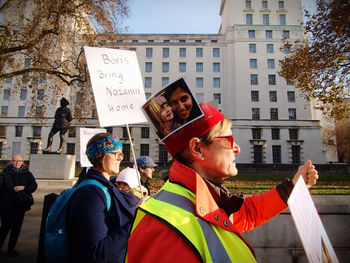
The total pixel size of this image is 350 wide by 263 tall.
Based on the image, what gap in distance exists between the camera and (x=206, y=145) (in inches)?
54.3

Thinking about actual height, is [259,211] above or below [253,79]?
below

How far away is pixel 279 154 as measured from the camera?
134 ft

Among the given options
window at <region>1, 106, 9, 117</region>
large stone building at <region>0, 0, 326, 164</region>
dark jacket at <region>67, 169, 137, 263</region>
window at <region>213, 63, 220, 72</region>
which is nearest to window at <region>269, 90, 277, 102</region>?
large stone building at <region>0, 0, 326, 164</region>

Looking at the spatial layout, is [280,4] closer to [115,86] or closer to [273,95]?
[273,95]

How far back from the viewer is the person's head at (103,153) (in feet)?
7.48

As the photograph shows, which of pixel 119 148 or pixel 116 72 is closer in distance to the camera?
pixel 119 148

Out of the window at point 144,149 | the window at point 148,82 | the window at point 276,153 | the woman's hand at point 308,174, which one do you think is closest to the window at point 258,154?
the window at point 276,153

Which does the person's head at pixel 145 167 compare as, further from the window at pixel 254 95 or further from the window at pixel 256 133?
the window at pixel 254 95

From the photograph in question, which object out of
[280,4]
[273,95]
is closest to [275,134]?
[273,95]

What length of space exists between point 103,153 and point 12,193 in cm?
349

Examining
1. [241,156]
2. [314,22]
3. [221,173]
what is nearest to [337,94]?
[314,22]

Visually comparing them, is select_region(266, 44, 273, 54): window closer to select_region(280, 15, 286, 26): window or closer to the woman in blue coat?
select_region(280, 15, 286, 26): window

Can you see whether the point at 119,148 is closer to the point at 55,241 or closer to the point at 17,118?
the point at 55,241

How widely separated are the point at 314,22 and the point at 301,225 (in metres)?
14.4
